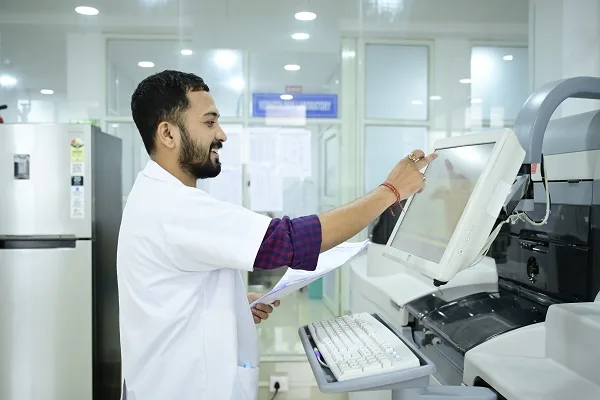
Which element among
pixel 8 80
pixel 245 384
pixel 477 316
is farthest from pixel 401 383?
pixel 8 80

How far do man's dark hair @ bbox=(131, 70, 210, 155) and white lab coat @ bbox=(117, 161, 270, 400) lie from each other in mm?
131

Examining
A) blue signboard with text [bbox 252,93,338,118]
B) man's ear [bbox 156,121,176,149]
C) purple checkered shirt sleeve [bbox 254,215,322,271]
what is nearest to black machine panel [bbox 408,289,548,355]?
purple checkered shirt sleeve [bbox 254,215,322,271]

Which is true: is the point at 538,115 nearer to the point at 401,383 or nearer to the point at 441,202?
the point at 441,202

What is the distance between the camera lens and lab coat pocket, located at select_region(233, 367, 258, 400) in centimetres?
141

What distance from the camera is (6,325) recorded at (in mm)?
2928

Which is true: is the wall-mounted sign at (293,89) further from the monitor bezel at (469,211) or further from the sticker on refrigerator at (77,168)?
the monitor bezel at (469,211)

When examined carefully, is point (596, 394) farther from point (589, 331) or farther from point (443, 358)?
point (443, 358)

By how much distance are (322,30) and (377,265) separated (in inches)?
77.1

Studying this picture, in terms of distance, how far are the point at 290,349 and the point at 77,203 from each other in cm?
182

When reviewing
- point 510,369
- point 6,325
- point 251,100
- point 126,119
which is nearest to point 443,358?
point 510,369

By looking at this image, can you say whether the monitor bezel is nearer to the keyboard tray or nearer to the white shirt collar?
the keyboard tray

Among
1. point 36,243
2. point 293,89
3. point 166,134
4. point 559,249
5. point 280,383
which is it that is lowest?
point 280,383

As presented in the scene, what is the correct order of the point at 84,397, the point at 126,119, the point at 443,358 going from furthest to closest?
1. the point at 126,119
2. the point at 84,397
3. the point at 443,358

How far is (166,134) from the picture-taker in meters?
1.46
